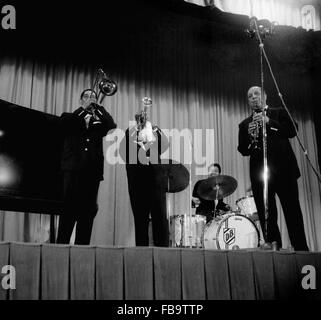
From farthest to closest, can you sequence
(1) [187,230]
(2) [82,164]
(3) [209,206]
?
(3) [209,206]
(1) [187,230]
(2) [82,164]

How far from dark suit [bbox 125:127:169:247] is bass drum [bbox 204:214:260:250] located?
772mm

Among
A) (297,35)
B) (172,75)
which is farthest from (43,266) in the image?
(297,35)

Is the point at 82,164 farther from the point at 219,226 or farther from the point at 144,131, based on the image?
the point at 219,226

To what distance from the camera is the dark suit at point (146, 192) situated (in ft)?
12.3

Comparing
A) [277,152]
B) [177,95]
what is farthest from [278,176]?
[177,95]

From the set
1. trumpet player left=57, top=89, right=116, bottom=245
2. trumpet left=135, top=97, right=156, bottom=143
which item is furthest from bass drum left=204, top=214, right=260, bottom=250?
trumpet player left=57, top=89, right=116, bottom=245

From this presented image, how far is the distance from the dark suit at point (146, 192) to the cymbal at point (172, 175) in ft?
0.12

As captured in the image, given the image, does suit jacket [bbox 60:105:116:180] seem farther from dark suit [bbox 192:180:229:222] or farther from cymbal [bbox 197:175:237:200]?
dark suit [bbox 192:180:229:222]

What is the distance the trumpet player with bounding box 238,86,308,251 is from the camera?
3.77 meters

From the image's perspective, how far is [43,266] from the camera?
262cm

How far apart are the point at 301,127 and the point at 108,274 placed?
563 centimetres

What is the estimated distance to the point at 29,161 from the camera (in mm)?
4246

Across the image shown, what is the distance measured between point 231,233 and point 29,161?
85.2 inches

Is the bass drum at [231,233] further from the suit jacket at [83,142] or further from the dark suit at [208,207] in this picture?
the suit jacket at [83,142]
